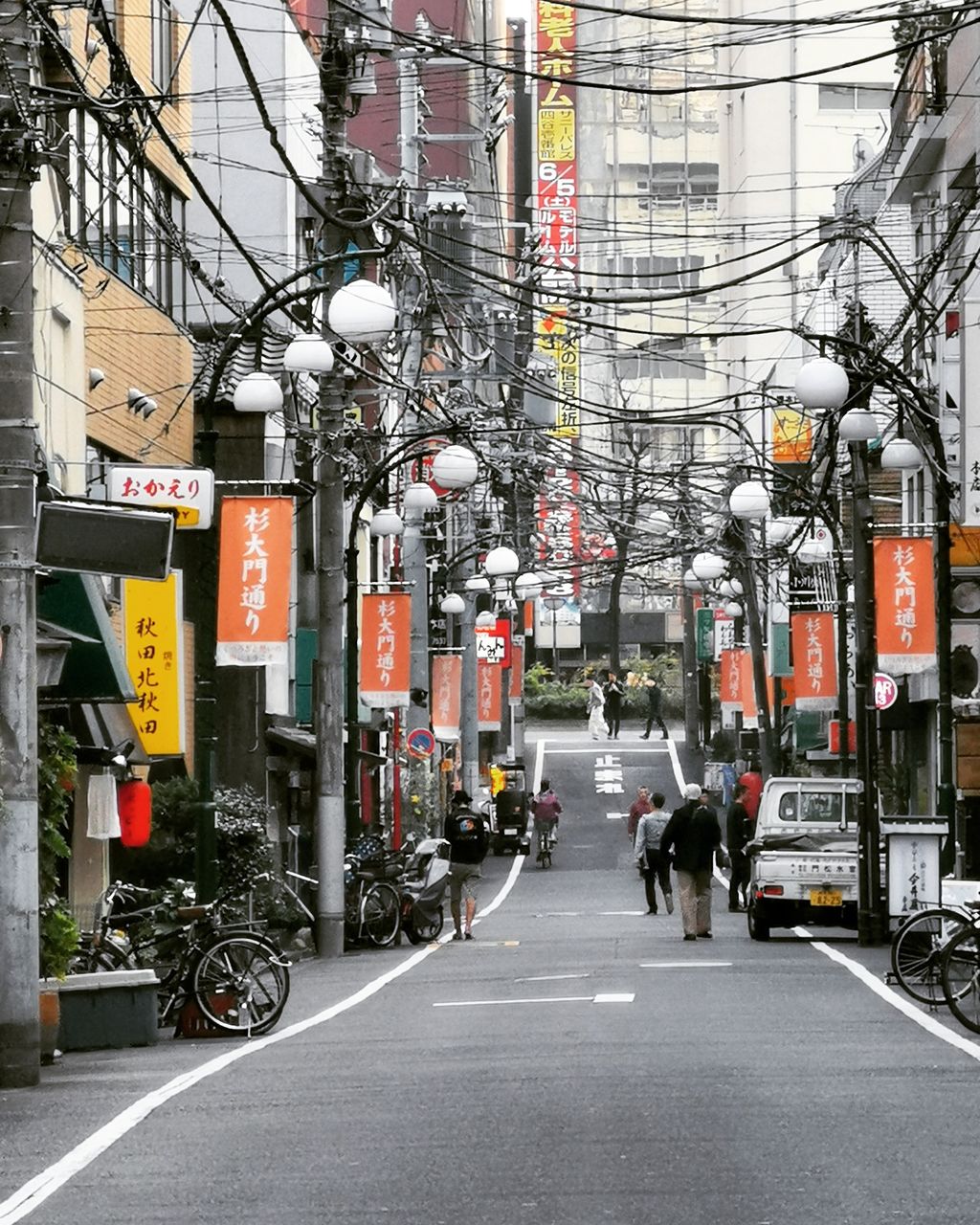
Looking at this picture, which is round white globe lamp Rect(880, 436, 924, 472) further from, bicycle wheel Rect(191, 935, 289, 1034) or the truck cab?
bicycle wheel Rect(191, 935, 289, 1034)

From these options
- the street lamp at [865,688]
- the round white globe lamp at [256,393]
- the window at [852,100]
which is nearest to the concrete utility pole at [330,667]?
the round white globe lamp at [256,393]

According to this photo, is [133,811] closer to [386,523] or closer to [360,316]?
[360,316]

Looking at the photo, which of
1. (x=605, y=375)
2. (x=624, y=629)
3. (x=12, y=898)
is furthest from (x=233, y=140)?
(x=624, y=629)

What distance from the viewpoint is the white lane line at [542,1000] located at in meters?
22.0

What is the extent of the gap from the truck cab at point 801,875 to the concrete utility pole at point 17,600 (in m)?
16.3

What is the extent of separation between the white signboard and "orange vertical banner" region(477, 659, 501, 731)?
37530mm

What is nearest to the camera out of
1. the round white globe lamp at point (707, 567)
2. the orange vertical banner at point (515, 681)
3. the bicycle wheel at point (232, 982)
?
the bicycle wheel at point (232, 982)

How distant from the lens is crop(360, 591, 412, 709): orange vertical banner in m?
39.4

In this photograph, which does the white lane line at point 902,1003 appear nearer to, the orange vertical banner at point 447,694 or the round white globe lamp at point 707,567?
the round white globe lamp at point 707,567

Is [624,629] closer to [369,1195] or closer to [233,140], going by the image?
[233,140]

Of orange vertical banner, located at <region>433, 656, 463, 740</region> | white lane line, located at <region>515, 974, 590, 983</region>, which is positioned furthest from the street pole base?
orange vertical banner, located at <region>433, 656, 463, 740</region>

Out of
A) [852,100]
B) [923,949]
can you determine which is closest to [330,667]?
[923,949]

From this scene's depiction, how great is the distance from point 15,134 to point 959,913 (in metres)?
10.1

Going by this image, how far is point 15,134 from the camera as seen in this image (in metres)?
16.4
